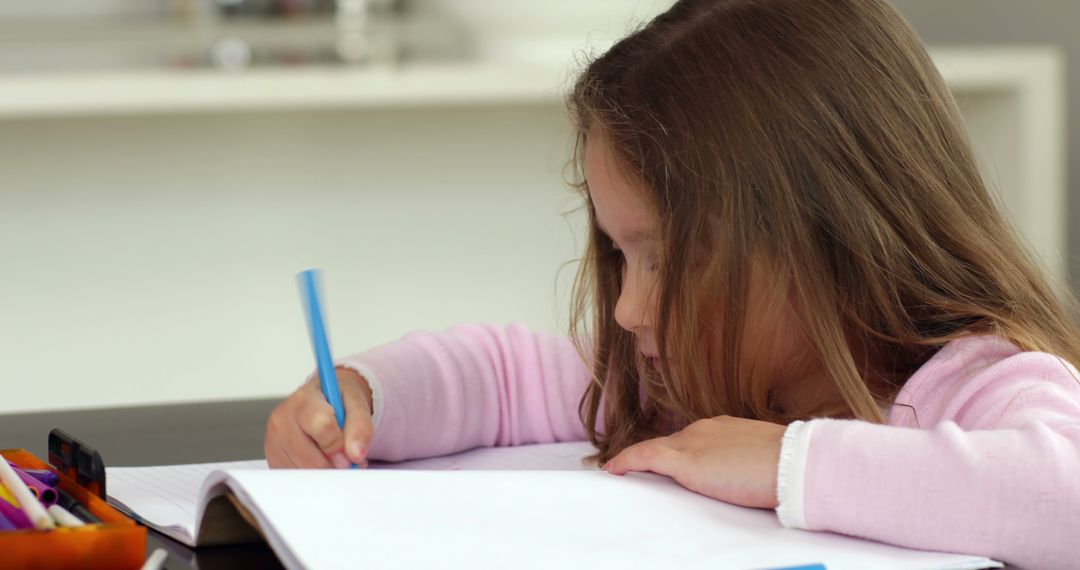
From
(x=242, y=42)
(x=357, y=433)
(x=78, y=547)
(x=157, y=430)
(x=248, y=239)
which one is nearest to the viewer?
(x=78, y=547)

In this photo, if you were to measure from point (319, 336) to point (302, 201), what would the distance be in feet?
3.64

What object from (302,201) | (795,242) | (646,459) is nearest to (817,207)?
(795,242)

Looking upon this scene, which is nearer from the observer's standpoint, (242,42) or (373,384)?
(373,384)

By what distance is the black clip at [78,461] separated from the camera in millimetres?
473

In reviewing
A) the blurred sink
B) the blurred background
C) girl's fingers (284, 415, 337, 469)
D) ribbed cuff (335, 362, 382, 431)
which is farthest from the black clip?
the blurred sink

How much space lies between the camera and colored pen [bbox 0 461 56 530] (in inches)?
15.2

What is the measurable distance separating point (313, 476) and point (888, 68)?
38 cm

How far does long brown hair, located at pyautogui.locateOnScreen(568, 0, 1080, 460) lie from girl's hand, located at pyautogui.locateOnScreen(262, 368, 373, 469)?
0.42ft

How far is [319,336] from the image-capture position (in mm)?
574

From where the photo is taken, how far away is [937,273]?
2.12 ft

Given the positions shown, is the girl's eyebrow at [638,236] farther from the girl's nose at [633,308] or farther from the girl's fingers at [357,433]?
the girl's fingers at [357,433]

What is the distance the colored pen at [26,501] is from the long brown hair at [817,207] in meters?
0.31

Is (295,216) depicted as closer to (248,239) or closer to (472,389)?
(248,239)

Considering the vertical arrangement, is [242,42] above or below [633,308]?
above
